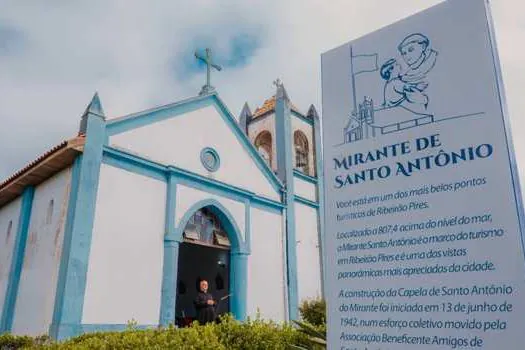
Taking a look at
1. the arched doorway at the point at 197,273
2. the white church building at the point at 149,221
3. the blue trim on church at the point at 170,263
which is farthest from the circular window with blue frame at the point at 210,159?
the arched doorway at the point at 197,273

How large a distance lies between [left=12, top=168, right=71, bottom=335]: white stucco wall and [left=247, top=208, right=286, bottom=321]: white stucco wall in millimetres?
4934

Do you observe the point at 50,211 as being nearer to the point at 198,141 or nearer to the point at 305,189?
the point at 198,141

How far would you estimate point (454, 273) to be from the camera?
244cm

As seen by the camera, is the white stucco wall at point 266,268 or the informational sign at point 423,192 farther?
the white stucco wall at point 266,268

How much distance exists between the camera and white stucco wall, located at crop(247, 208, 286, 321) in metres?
11.6

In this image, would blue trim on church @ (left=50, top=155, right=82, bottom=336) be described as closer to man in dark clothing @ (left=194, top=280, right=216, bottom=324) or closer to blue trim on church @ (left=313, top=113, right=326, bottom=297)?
man in dark clothing @ (left=194, top=280, right=216, bottom=324)

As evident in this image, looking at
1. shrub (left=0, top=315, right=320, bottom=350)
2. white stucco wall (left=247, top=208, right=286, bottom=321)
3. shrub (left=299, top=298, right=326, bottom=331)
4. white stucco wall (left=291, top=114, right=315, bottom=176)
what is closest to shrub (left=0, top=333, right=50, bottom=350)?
shrub (left=0, top=315, right=320, bottom=350)

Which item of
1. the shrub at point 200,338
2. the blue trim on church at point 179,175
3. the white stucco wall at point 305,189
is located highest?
the white stucco wall at point 305,189

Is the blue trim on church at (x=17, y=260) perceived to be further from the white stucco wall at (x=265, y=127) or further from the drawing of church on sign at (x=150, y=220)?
the white stucco wall at (x=265, y=127)

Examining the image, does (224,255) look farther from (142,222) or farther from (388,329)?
(388,329)

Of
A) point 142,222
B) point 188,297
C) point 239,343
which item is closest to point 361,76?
point 239,343

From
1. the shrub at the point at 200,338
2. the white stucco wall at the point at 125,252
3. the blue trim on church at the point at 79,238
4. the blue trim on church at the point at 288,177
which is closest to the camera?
the shrub at the point at 200,338

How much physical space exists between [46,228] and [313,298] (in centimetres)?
784

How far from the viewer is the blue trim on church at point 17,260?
947cm
